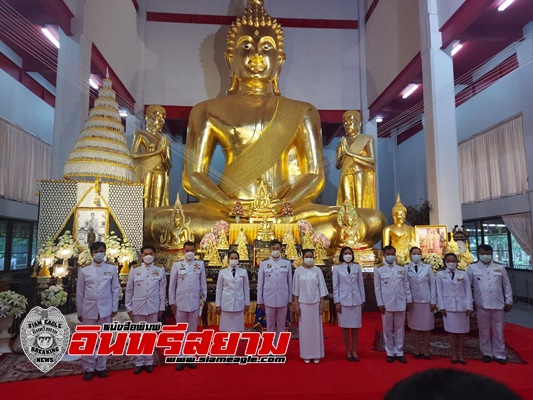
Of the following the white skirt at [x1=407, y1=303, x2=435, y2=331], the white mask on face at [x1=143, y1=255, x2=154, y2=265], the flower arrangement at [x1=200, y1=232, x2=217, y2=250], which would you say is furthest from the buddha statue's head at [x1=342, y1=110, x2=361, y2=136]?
the white mask on face at [x1=143, y1=255, x2=154, y2=265]

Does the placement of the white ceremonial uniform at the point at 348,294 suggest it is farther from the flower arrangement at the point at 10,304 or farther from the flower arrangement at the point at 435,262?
the flower arrangement at the point at 10,304

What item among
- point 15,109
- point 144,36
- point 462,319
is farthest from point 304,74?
point 462,319

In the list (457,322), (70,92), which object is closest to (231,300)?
(457,322)

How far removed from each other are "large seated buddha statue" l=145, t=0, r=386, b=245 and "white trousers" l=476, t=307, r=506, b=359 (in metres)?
3.26

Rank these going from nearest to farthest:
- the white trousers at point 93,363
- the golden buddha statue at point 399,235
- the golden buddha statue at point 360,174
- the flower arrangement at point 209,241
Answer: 1. the white trousers at point 93,363
2. the flower arrangement at point 209,241
3. the golden buddha statue at point 399,235
4. the golden buddha statue at point 360,174

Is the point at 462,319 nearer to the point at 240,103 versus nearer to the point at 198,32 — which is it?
the point at 240,103

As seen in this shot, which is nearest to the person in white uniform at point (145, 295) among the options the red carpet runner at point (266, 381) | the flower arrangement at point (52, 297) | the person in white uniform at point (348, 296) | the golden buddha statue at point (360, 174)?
the red carpet runner at point (266, 381)

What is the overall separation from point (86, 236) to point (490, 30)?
6898mm

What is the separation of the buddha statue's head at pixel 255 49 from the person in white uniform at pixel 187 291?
18.4 feet

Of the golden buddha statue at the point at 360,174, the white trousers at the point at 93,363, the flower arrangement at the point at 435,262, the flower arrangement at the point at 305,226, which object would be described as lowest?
the white trousers at the point at 93,363

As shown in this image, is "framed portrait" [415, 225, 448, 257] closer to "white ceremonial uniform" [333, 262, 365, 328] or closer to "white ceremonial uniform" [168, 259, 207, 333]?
"white ceremonial uniform" [333, 262, 365, 328]

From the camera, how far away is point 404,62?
8648 millimetres

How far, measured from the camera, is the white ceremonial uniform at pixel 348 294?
386cm

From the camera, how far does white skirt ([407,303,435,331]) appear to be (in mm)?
3885
